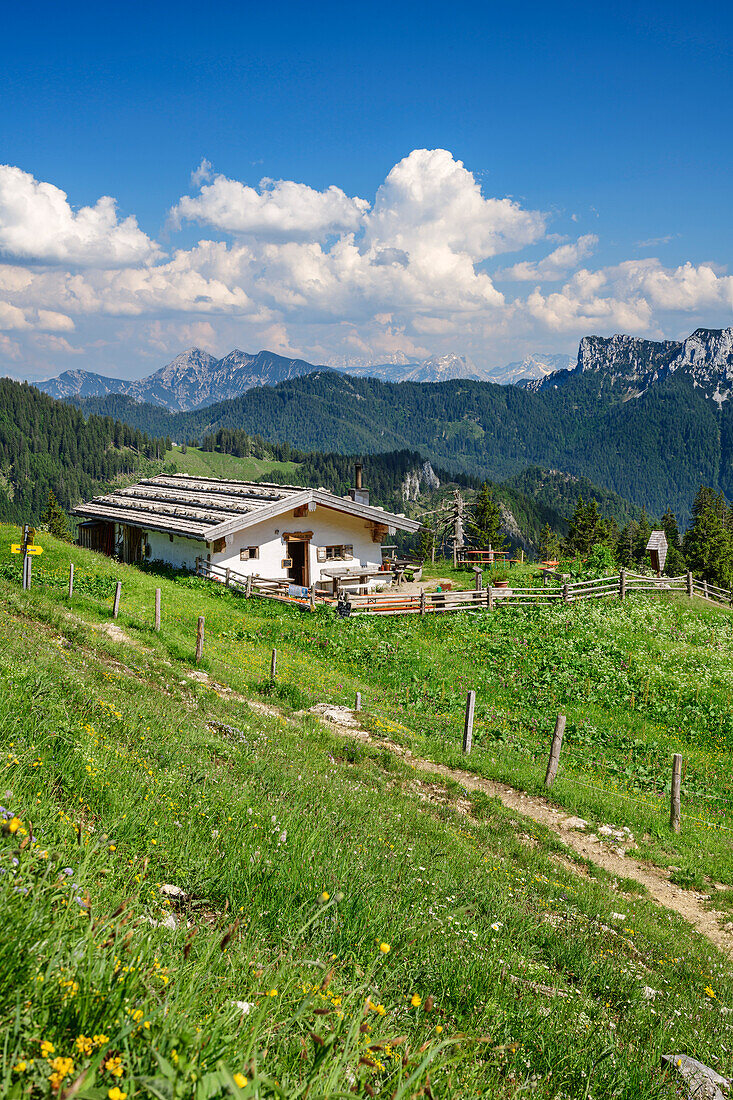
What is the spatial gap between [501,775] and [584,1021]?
8861 mm

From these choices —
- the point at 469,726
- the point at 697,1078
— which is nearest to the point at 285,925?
the point at 697,1078

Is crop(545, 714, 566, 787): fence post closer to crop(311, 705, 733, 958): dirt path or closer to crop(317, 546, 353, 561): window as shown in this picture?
crop(311, 705, 733, 958): dirt path

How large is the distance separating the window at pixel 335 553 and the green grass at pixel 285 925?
65.6 feet

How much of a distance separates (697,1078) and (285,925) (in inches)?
123

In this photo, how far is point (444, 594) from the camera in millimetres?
27297

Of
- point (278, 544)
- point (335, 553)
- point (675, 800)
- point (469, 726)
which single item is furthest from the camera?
point (335, 553)

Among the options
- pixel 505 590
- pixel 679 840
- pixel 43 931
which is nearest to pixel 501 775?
pixel 679 840

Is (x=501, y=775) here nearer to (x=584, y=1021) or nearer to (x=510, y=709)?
(x=510, y=709)

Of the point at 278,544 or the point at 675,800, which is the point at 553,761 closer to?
the point at 675,800

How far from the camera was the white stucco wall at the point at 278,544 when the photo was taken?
31281 millimetres

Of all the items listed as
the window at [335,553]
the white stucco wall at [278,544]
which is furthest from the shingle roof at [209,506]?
the window at [335,553]

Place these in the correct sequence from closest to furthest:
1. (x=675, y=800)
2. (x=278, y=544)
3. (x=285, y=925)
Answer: (x=285, y=925) < (x=675, y=800) < (x=278, y=544)

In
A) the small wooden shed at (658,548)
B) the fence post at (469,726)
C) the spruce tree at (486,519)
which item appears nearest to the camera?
the fence post at (469,726)

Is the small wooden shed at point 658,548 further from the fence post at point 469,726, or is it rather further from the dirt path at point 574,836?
the dirt path at point 574,836
